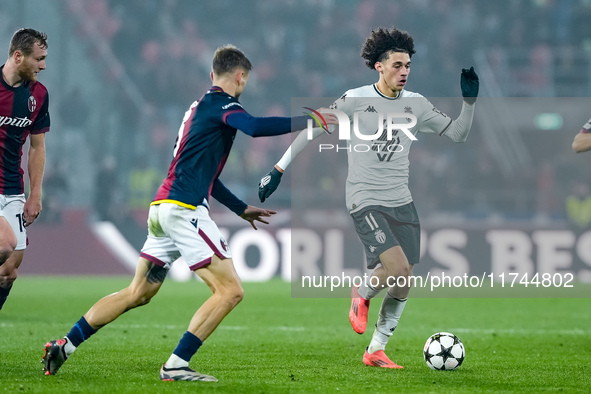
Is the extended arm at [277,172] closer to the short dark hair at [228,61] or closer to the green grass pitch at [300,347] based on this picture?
the short dark hair at [228,61]

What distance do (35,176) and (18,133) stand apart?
0.36 m

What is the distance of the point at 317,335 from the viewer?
8.61 m

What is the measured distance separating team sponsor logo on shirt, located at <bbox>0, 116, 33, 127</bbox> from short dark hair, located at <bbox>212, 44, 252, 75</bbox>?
169cm

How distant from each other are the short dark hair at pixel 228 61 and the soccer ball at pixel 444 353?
94.4 inches

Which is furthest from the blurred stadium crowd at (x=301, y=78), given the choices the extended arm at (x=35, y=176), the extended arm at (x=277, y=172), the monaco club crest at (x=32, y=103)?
the extended arm at (x=277, y=172)

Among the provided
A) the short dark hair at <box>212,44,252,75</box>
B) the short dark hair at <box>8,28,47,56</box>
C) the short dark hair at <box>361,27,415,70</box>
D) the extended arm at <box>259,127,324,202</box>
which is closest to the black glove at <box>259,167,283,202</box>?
the extended arm at <box>259,127,324,202</box>

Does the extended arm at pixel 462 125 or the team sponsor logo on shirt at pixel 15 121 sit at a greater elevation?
the extended arm at pixel 462 125

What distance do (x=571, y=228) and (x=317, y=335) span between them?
8712mm

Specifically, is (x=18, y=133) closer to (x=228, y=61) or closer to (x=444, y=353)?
(x=228, y=61)

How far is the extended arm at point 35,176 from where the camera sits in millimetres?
6418

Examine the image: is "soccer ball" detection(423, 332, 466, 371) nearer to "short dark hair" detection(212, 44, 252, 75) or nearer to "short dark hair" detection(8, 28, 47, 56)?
"short dark hair" detection(212, 44, 252, 75)

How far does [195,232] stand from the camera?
17.1 ft

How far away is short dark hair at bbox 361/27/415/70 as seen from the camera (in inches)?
265

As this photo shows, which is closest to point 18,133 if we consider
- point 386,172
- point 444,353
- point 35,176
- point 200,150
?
point 35,176
